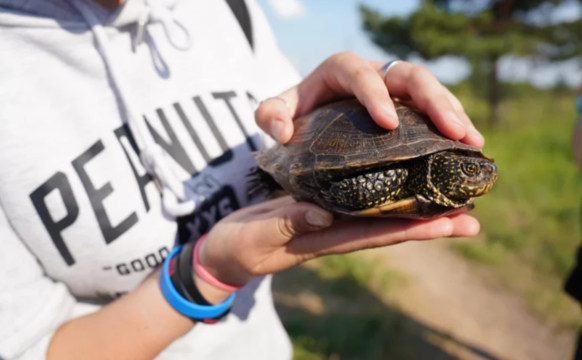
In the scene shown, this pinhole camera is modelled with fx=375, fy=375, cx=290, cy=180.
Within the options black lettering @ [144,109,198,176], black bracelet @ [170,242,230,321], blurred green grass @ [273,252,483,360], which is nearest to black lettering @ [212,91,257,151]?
black lettering @ [144,109,198,176]

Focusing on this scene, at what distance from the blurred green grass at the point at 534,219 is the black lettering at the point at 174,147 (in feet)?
12.3

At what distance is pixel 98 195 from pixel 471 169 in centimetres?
128

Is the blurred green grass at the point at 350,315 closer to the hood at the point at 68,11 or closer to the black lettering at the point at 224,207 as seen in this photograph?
the black lettering at the point at 224,207

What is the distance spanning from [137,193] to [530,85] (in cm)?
1637

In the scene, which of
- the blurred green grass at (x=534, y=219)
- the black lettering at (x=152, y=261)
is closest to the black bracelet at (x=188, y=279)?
the black lettering at (x=152, y=261)

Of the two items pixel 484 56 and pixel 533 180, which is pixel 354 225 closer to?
pixel 533 180

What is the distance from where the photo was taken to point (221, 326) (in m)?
1.44

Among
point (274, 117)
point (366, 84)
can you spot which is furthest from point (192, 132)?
point (366, 84)

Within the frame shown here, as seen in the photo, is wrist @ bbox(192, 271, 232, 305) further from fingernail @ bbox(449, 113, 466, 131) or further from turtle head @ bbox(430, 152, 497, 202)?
fingernail @ bbox(449, 113, 466, 131)

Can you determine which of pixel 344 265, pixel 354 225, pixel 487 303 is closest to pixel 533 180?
pixel 487 303

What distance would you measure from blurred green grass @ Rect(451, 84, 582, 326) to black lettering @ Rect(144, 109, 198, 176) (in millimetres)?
3743

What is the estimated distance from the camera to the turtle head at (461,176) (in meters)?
1.33

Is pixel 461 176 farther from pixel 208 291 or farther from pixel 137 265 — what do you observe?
pixel 137 265

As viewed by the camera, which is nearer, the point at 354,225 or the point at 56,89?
the point at 56,89
